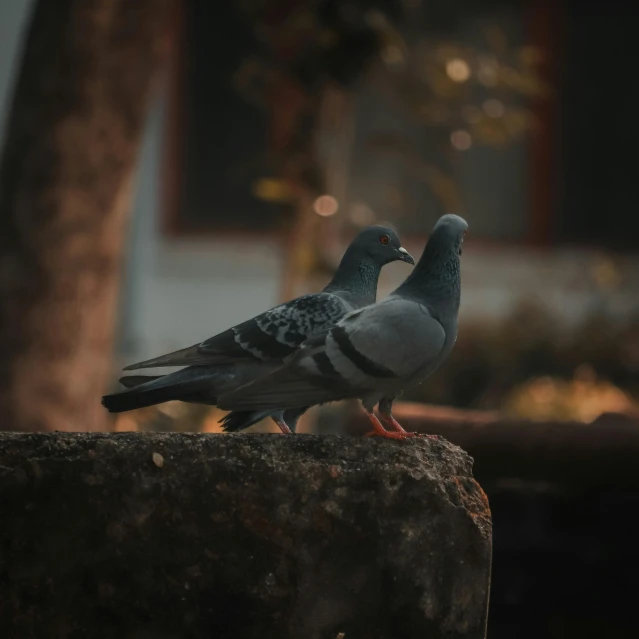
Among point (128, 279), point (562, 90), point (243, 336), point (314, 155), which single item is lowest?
point (128, 279)

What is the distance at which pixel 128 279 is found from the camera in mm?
10562

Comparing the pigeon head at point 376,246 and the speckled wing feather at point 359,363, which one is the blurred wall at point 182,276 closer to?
the pigeon head at point 376,246

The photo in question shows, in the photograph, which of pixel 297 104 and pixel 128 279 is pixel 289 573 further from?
pixel 128 279

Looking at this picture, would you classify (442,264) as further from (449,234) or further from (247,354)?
(247,354)

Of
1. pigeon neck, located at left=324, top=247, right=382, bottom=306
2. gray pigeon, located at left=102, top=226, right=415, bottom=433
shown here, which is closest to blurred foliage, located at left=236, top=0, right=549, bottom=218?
pigeon neck, located at left=324, top=247, right=382, bottom=306

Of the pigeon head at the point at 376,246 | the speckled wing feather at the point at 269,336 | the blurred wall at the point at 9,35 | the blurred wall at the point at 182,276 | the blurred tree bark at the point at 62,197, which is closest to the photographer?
the speckled wing feather at the point at 269,336

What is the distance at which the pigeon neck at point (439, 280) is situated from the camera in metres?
3.07

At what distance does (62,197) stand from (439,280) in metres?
3.36

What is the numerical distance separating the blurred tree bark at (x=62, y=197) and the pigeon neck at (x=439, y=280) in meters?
3.32

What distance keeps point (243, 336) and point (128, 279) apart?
294 inches

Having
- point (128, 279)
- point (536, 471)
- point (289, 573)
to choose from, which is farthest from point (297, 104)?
point (289, 573)

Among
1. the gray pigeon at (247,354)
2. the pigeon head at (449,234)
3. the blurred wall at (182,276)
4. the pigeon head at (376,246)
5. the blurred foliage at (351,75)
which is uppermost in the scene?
the blurred foliage at (351,75)

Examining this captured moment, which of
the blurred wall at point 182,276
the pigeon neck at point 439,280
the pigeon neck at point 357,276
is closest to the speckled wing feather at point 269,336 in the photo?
the pigeon neck at point 357,276

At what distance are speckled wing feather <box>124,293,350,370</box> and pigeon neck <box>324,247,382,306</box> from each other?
14 cm
